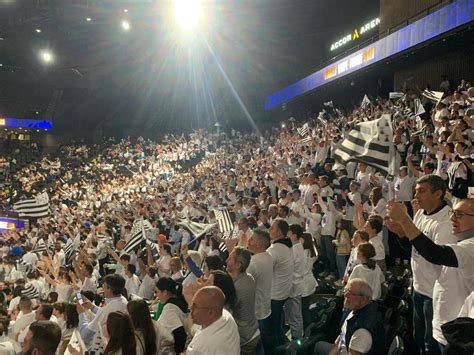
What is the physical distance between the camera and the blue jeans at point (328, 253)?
8930 mm

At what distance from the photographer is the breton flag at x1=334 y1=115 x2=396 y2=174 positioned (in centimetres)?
582

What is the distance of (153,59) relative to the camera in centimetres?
4062

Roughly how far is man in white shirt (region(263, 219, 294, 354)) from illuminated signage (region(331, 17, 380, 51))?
77.0 feet

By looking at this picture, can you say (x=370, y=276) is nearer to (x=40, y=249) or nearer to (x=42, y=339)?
(x=42, y=339)

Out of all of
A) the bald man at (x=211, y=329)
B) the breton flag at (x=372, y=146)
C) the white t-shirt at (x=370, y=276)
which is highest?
the breton flag at (x=372, y=146)

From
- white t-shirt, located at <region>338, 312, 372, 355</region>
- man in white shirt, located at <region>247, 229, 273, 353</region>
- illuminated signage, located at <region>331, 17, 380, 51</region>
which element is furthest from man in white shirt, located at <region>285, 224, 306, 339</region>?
illuminated signage, located at <region>331, 17, 380, 51</region>

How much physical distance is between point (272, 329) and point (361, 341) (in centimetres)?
208

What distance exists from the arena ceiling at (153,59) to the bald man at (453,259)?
33686mm

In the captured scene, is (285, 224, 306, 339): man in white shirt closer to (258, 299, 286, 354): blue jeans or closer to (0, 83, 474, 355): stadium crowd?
(0, 83, 474, 355): stadium crowd

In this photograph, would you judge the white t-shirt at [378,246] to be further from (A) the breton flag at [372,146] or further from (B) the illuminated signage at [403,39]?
(B) the illuminated signage at [403,39]

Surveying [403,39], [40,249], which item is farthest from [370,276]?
[403,39]

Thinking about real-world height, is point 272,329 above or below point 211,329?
below

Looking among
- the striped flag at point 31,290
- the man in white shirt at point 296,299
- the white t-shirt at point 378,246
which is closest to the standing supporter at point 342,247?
the white t-shirt at point 378,246

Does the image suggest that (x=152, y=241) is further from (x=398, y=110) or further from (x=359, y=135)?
A: (x=398, y=110)
